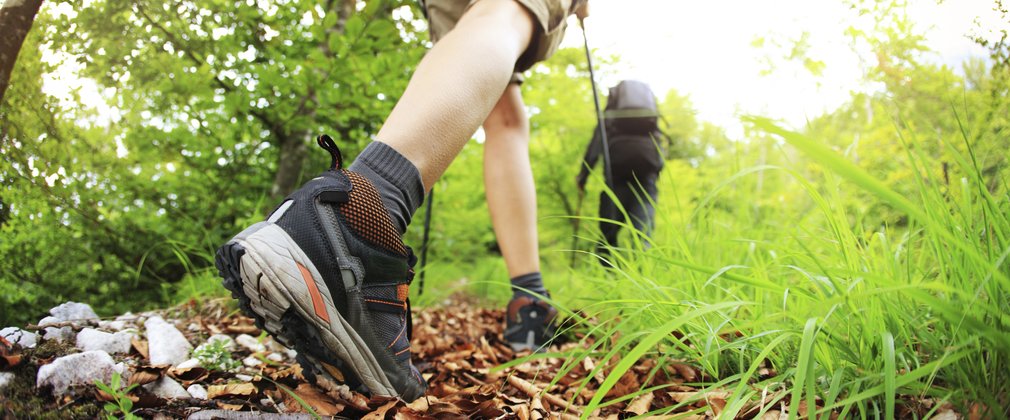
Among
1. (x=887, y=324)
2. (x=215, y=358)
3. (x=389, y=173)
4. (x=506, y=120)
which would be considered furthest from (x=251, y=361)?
(x=887, y=324)

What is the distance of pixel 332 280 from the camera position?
0.93m

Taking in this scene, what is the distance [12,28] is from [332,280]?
758 mm

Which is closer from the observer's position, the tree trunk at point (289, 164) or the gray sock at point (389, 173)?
the gray sock at point (389, 173)

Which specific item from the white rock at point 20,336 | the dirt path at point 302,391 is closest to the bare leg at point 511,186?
the dirt path at point 302,391

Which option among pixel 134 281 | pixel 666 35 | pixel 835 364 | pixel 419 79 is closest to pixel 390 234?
pixel 419 79

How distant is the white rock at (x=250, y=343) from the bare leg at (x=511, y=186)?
73 centimetres

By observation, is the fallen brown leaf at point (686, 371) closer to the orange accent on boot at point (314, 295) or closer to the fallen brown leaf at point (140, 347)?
the orange accent on boot at point (314, 295)

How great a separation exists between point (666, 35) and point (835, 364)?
2689 millimetres

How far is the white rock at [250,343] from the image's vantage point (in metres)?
1.36

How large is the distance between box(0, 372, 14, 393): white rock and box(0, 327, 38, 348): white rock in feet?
0.44

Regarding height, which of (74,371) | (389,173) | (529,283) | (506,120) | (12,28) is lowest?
(529,283)

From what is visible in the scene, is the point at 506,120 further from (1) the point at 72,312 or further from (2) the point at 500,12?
(1) the point at 72,312

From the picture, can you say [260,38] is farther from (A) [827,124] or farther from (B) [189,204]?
(A) [827,124]

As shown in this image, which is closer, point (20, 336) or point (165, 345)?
point (20, 336)
